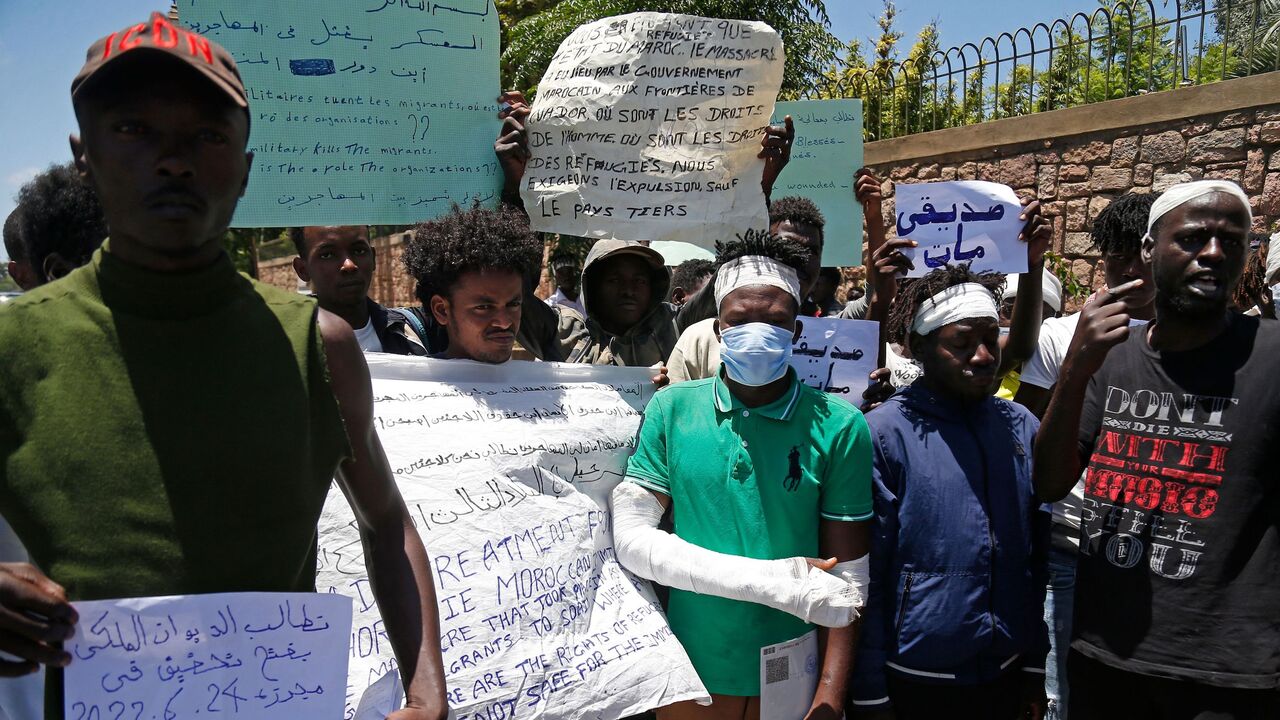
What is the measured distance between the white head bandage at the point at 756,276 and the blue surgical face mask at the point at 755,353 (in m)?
0.18

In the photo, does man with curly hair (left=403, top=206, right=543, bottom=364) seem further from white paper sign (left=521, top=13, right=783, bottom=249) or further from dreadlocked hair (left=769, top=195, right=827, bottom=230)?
dreadlocked hair (left=769, top=195, right=827, bottom=230)

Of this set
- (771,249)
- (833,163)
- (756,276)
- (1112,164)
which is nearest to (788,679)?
(756,276)

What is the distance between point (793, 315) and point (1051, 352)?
1.34 meters

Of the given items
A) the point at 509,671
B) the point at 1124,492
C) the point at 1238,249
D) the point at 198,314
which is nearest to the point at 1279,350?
the point at 1238,249

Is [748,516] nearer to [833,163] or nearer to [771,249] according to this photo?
[771,249]

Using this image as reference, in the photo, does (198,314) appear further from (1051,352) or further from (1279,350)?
(1051,352)

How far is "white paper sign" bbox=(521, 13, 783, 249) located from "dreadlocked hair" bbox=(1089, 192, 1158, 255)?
63.2 inches

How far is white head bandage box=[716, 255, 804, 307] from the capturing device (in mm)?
2975

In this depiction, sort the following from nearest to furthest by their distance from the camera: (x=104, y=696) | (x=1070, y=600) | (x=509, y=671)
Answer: (x=104, y=696)
(x=509, y=671)
(x=1070, y=600)

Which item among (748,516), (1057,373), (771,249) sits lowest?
(748,516)

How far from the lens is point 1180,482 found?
9.01 ft

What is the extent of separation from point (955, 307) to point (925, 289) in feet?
0.63

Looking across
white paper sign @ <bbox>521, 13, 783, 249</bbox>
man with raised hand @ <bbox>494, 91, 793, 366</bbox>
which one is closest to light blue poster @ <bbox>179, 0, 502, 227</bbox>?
white paper sign @ <bbox>521, 13, 783, 249</bbox>

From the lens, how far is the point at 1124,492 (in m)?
2.85
